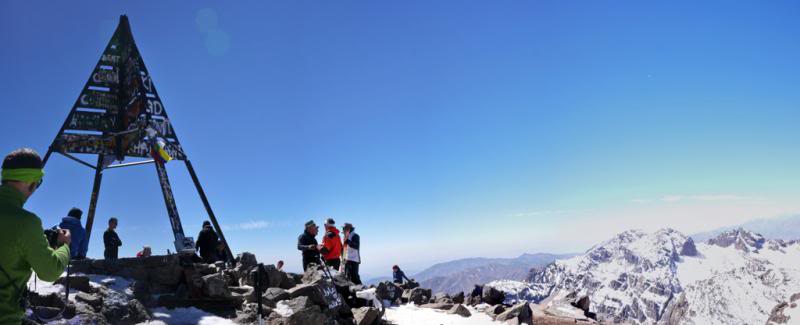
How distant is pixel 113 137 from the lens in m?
16.2

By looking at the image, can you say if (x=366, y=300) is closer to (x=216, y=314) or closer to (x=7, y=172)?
(x=216, y=314)

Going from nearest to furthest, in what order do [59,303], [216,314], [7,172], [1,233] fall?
1. [1,233]
2. [7,172]
3. [59,303]
4. [216,314]

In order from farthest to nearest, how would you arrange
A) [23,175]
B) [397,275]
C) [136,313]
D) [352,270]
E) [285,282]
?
[397,275], [352,270], [285,282], [136,313], [23,175]

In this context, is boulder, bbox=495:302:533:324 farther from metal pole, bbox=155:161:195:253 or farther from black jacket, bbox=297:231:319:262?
metal pole, bbox=155:161:195:253

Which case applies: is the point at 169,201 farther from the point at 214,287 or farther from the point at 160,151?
the point at 214,287

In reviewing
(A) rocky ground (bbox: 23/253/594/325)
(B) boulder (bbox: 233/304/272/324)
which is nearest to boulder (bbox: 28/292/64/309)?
(A) rocky ground (bbox: 23/253/594/325)

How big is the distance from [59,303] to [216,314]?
3.57 metres

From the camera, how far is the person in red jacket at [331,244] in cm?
1661

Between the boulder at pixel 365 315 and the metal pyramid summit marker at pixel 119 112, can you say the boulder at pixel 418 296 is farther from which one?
the metal pyramid summit marker at pixel 119 112

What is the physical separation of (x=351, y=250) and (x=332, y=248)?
95cm

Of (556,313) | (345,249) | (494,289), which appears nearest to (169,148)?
(345,249)

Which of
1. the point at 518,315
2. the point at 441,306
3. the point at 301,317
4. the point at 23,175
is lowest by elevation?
the point at 518,315

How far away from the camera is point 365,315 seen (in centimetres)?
1300

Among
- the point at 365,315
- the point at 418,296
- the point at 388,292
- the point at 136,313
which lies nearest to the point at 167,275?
the point at 136,313
